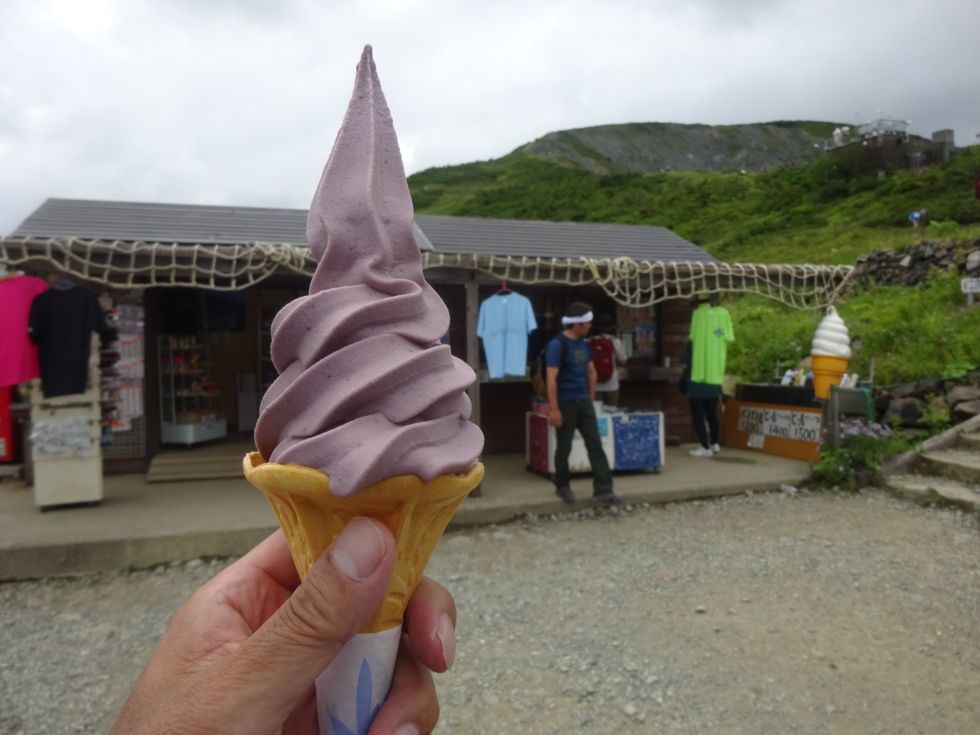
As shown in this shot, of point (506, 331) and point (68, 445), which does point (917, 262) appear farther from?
point (68, 445)

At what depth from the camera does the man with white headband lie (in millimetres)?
6910

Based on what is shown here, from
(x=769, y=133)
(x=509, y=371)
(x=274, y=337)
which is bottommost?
(x=509, y=371)

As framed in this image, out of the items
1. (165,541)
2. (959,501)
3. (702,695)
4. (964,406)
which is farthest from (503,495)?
(964,406)

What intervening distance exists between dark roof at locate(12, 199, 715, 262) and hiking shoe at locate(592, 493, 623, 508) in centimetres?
325

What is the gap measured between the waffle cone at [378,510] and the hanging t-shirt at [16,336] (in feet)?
19.4

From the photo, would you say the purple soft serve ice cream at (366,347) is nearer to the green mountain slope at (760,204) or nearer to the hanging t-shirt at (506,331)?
the hanging t-shirt at (506,331)

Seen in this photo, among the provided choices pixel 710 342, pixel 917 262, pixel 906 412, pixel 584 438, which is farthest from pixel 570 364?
pixel 917 262

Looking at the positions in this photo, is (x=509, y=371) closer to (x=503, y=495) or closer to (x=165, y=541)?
(x=503, y=495)

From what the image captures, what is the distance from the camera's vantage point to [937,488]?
25.4 ft

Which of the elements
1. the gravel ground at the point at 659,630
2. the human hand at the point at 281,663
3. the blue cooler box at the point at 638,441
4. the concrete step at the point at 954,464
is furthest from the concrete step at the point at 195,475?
the concrete step at the point at 954,464

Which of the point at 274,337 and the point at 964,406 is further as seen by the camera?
the point at 964,406

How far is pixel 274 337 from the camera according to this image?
64.2 inches

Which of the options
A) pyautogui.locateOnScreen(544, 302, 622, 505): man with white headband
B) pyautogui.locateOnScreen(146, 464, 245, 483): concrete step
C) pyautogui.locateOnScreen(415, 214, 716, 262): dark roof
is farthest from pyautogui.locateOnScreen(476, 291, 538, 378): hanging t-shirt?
pyautogui.locateOnScreen(146, 464, 245, 483): concrete step

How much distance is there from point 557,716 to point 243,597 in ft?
7.92
